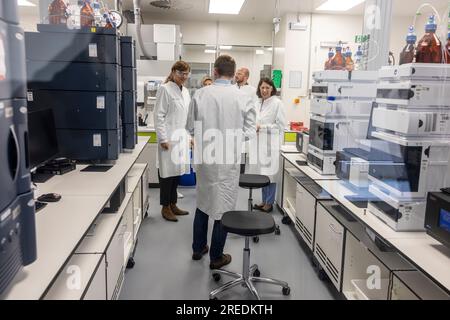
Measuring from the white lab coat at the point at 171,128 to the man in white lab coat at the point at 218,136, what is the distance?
89cm

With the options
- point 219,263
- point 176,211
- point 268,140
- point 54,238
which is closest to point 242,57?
point 268,140

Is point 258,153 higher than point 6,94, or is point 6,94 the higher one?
point 6,94

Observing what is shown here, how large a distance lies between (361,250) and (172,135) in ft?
7.13

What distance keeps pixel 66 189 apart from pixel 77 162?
668 mm

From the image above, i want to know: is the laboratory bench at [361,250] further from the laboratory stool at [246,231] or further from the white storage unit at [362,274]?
the laboratory stool at [246,231]

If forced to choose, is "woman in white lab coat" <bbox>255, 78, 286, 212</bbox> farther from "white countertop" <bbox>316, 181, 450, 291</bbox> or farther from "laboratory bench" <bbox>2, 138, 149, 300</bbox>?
"white countertop" <bbox>316, 181, 450, 291</bbox>

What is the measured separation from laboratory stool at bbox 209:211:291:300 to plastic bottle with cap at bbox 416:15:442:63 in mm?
1213

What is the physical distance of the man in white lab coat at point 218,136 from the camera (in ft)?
Answer: 8.53

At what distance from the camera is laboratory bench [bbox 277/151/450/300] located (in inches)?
60.7

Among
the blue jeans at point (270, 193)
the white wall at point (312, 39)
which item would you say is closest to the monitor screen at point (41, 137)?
the blue jeans at point (270, 193)

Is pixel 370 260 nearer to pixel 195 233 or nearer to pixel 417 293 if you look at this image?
pixel 417 293

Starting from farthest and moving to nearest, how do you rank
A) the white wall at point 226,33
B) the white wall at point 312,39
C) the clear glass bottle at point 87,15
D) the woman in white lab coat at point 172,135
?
the white wall at point 226,33
the white wall at point 312,39
the woman in white lab coat at point 172,135
the clear glass bottle at point 87,15
